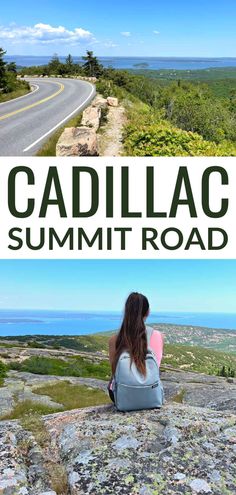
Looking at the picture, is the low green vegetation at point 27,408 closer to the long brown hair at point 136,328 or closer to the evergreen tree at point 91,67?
the long brown hair at point 136,328

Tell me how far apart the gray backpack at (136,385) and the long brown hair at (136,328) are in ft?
0.25

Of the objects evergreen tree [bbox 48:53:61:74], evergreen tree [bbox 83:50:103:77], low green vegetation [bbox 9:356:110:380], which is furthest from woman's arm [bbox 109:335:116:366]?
evergreen tree [bbox 48:53:61:74]

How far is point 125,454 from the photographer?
603 cm

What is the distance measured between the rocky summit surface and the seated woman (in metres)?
0.18

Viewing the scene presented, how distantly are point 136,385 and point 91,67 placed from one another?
114639mm

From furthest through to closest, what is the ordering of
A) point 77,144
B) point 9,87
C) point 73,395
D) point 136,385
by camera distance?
point 9,87 → point 77,144 → point 73,395 → point 136,385

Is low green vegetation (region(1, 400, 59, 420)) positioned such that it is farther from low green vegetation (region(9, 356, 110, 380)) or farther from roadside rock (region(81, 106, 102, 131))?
roadside rock (region(81, 106, 102, 131))

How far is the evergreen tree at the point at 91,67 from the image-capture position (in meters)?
114

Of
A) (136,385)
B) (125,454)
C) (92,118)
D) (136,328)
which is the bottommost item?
(125,454)

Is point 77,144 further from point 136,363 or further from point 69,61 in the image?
point 69,61

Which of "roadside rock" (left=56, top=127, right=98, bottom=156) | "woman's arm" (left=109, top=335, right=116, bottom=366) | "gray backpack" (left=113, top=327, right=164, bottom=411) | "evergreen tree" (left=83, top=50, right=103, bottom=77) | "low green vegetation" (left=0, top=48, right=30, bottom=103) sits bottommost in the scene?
"gray backpack" (left=113, top=327, right=164, bottom=411)

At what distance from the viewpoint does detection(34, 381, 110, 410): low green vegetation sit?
22.7 metres

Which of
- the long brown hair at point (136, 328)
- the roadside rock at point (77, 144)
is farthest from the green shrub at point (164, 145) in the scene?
the long brown hair at point (136, 328)

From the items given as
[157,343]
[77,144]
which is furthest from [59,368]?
[157,343]
